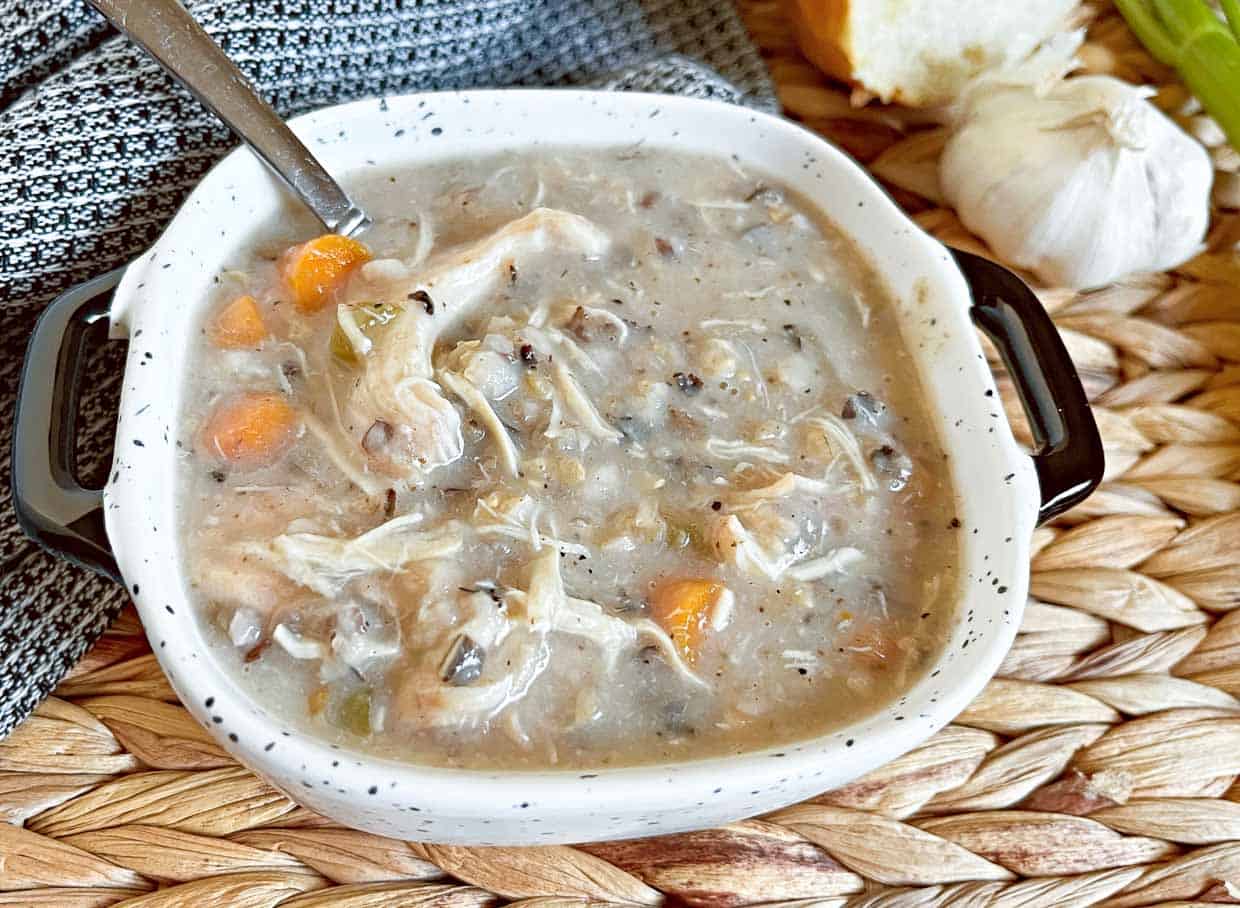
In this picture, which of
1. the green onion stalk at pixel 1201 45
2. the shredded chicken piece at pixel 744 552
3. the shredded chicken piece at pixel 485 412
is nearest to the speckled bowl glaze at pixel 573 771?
the shredded chicken piece at pixel 744 552

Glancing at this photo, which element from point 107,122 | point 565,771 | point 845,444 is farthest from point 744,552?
point 107,122

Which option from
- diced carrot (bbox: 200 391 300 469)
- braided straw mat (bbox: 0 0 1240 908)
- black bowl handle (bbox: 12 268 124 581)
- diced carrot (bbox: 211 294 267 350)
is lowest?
braided straw mat (bbox: 0 0 1240 908)

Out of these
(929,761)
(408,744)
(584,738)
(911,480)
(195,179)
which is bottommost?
(929,761)

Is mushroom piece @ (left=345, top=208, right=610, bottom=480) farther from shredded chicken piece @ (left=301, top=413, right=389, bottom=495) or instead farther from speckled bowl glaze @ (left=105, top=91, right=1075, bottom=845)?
speckled bowl glaze @ (left=105, top=91, right=1075, bottom=845)

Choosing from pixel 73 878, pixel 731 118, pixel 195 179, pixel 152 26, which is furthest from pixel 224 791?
pixel 731 118

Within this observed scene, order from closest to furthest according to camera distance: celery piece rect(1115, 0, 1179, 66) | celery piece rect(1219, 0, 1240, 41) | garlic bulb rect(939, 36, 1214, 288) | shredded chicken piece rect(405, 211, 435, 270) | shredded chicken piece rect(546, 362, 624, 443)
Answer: shredded chicken piece rect(546, 362, 624, 443), shredded chicken piece rect(405, 211, 435, 270), garlic bulb rect(939, 36, 1214, 288), celery piece rect(1219, 0, 1240, 41), celery piece rect(1115, 0, 1179, 66)

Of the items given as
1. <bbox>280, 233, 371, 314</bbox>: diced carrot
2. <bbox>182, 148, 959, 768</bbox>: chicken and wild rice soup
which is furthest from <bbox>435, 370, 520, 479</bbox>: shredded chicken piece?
<bbox>280, 233, 371, 314</bbox>: diced carrot

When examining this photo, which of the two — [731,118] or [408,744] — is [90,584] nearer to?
[408,744]

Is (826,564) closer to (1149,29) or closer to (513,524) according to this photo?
(513,524)
